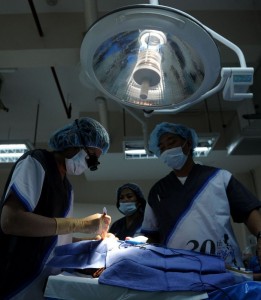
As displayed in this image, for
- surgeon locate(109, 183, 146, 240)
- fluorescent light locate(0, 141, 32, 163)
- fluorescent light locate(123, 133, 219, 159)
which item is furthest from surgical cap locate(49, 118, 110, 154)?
fluorescent light locate(0, 141, 32, 163)

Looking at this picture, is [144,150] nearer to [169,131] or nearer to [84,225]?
[169,131]

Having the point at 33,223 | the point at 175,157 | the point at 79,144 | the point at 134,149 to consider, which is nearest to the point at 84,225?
the point at 33,223

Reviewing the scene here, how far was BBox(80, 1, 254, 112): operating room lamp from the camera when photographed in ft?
2.16

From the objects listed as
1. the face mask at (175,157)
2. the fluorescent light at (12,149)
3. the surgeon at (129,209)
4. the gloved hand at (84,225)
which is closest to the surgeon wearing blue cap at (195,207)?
the face mask at (175,157)

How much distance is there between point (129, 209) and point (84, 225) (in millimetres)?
1348

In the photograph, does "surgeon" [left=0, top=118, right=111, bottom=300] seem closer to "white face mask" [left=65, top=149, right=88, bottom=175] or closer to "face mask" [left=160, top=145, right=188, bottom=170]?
"white face mask" [left=65, top=149, right=88, bottom=175]

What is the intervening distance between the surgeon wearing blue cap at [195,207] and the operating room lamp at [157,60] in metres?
0.50

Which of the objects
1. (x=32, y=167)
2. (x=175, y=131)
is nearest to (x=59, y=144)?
(x=32, y=167)

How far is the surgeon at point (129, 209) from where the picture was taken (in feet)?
7.59

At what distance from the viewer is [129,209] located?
240cm

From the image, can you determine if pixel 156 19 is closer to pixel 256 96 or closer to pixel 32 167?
pixel 32 167

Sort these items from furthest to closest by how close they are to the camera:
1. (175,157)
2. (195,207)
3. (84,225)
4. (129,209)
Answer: (129,209) → (175,157) → (195,207) → (84,225)

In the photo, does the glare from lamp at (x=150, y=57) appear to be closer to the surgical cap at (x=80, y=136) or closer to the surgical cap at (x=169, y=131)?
the surgical cap at (x=80, y=136)

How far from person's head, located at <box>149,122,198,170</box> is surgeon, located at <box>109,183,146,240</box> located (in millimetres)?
927
